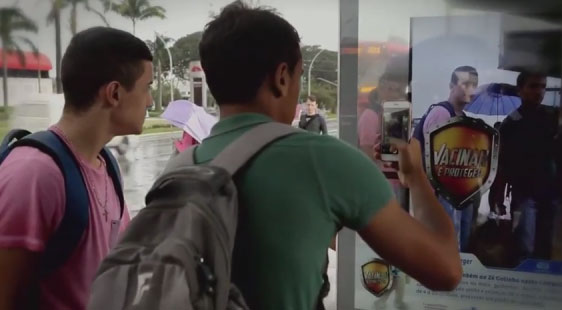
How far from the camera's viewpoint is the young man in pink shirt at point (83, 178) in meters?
1.32

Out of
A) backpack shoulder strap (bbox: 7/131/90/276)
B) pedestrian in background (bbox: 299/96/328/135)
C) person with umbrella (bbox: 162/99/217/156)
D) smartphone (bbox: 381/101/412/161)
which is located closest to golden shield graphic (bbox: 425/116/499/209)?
smartphone (bbox: 381/101/412/161)

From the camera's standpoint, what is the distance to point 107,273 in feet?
3.13

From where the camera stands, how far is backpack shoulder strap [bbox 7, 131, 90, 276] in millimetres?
1382

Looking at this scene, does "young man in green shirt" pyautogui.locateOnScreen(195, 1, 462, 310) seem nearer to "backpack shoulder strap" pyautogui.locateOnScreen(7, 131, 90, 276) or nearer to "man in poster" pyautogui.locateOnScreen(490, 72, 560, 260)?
"backpack shoulder strap" pyautogui.locateOnScreen(7, 131, 90, 276)

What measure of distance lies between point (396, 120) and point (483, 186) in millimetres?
465

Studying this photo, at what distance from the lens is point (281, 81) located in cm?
106

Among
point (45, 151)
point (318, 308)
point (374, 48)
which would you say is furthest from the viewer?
point (374, 48)

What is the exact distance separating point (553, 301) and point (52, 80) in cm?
308

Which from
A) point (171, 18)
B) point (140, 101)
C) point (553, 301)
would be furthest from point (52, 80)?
point (553, 301)

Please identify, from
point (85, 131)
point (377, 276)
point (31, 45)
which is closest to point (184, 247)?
point (85, 131)

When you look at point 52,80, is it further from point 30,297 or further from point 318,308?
point 318,308

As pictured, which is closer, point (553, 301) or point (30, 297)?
point (30, 297)

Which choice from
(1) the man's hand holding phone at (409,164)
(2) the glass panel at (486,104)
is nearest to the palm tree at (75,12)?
(2) the glass panel at (486,104)

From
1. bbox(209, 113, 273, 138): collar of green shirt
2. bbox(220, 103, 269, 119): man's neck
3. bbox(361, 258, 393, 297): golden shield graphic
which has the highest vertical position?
bbox(220, 103, 269, 119): man's neck
